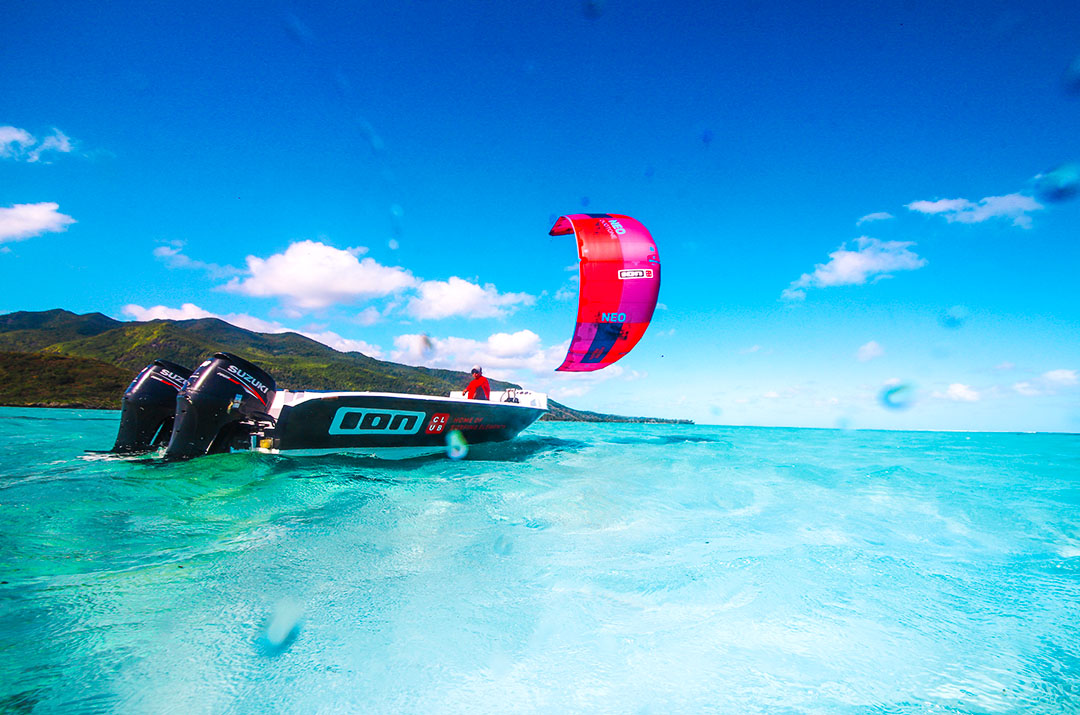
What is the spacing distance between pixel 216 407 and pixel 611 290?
29.7ft

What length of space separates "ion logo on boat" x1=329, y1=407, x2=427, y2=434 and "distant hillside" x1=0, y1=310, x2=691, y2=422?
152 inches

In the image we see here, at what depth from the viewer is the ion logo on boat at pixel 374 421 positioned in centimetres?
776

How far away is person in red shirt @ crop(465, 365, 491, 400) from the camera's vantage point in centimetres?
1075

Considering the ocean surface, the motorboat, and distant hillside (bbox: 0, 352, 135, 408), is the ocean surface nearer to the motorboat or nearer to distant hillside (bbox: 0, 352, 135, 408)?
the motorboat

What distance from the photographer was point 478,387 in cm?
1091

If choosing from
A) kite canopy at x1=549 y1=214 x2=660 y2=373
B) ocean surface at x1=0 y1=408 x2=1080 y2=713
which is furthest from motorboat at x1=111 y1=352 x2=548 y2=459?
kite canopy at x1=549 y1=214 x2=660 y2=373

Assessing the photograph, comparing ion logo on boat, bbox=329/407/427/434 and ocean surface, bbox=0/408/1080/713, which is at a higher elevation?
ion logo on boat, bbox=329/407/427/434

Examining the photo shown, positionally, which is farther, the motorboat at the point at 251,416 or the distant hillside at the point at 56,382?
the distant hillside at the point at 56,382

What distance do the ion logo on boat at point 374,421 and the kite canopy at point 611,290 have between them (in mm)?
5390

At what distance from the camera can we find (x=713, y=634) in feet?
8.20

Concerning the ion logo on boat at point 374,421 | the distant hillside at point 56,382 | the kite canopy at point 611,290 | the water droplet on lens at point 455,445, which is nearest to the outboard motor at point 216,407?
the ion logo on boat at point 374,421

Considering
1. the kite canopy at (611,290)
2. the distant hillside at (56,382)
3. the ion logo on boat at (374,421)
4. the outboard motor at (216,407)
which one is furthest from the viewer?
the distant hillside at (56,382)

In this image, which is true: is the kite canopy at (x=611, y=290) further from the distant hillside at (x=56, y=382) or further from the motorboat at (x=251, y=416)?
the distant hillside at (x=56, y=382)

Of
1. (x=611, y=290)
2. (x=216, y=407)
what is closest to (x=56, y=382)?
(x=216, y=407)
